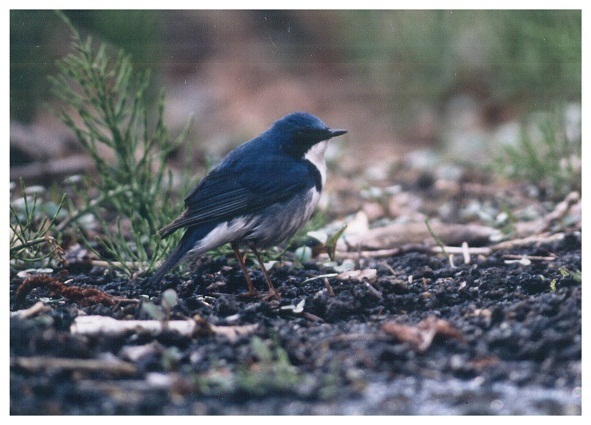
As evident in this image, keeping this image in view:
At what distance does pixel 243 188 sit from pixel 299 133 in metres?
0.55

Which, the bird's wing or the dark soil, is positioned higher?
the bird's wing

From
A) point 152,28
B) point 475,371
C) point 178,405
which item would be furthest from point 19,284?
point 152,28

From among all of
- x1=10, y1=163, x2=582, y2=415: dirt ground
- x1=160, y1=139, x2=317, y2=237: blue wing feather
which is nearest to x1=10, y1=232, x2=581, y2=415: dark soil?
x1=10, y1=163, x2=582, y2=415: dirt ground

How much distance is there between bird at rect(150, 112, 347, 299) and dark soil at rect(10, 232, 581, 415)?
31 centimetres

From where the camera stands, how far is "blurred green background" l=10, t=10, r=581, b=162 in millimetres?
7223

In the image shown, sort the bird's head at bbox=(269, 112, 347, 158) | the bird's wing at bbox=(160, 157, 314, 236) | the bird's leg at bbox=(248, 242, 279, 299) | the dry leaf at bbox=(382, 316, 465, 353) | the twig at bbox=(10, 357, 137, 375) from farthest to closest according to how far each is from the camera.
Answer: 1. the bird's head at bbox=(269, 112, 347, 158)
2. the bird's wing at bbox=(160, 157, 314, 236)
3. the bird's leg at bbox=(248, 242, 279, 299)
4. the dry leaf at bbox=(382, 316, 465, 353)
5. the twig at bbox=(10, 357, 137, 375)

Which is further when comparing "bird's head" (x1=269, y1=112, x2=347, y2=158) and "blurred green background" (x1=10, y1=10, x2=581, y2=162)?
"blurred green background" (x1=10, y1=10, x2=581, y2=162)

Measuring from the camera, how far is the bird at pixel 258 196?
4.04 meters

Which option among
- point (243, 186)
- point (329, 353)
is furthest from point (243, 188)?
point (329, 353)

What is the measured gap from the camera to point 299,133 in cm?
452

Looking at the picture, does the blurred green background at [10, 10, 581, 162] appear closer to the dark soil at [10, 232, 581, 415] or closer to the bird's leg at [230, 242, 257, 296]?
the bird's leg at [230, 242, 257, 296]

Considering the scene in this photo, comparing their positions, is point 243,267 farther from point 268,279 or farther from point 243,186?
point 243,186

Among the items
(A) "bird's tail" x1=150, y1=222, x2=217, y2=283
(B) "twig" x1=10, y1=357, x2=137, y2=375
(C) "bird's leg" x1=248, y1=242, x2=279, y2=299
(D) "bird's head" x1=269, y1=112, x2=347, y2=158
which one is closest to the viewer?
(B) "twig" x1=10, y1=357, x2=137, y2=375

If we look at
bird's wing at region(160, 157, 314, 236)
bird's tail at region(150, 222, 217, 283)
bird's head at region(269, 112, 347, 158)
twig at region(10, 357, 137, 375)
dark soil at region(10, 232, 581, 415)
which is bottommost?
dark soil at region(10, 232, 581, 415)
